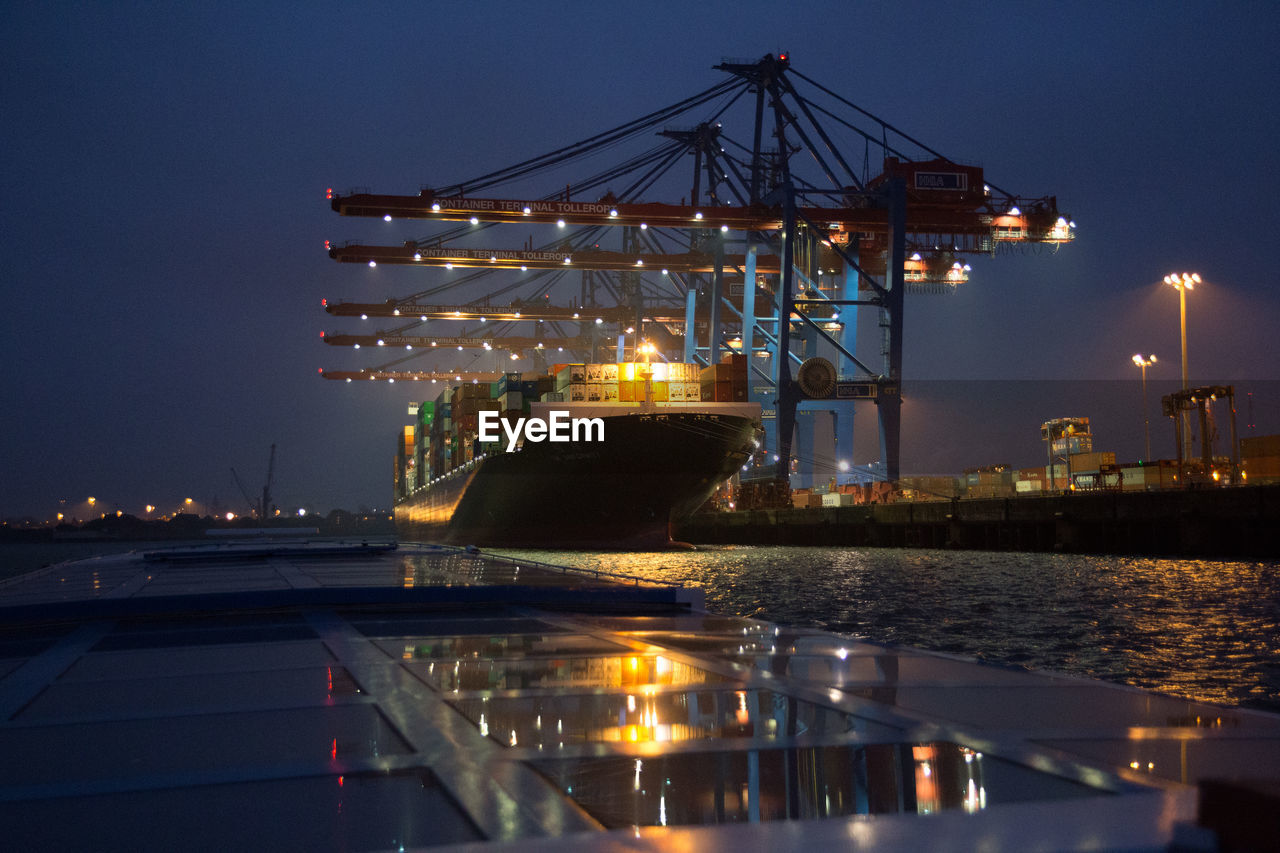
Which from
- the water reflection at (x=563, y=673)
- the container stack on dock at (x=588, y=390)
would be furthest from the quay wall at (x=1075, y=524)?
the water reflection at (x=563, y=673)

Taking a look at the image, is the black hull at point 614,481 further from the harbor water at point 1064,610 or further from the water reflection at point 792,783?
the water reflection at point 792,783

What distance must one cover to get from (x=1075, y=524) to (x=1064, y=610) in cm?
2099

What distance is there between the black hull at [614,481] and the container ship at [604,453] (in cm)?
4

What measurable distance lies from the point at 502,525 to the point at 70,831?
39172 millimetres

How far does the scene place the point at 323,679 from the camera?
461 cm

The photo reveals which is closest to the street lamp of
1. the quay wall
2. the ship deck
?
the quay wall

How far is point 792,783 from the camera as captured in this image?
2.70 meters

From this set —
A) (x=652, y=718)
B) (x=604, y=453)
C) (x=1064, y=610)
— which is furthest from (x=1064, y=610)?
(x=604, y=453)

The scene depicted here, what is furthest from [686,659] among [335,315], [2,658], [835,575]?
[335,315]

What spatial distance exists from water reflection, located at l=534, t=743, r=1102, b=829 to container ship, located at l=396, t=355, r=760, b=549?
114 feet

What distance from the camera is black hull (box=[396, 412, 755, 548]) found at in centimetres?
3803

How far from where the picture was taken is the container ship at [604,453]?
38125 millimetres

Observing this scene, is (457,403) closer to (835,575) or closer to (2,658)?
(835,575)

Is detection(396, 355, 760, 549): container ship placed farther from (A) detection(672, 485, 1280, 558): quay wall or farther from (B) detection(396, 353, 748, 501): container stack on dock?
(A) detection(672, 485, 1280, 558): quay wall
